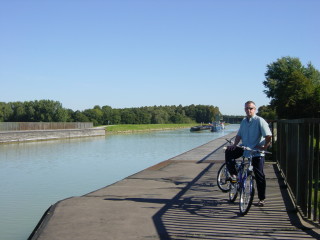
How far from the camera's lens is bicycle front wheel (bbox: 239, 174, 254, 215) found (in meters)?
6.10

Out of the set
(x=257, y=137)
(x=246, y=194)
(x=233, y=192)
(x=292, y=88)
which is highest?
(x=292, y=88)

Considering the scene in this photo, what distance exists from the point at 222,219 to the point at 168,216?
31.7 inches

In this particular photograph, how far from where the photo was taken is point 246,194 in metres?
6.30

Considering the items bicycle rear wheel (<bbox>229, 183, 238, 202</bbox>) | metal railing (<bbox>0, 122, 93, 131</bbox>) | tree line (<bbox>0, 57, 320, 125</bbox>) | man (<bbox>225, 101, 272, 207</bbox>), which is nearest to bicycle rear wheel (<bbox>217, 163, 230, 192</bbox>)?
bicycle rear wheel (<bbox>229, 183, 238, 202</bbox>)

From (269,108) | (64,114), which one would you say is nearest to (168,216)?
(269,108)

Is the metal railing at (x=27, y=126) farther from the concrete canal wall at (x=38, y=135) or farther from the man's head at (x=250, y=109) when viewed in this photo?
A: the man's head at (x=250, y=109)

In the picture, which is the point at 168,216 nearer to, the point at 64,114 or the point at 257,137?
the point at 257,137

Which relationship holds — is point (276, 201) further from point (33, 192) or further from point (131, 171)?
point (131, 171)

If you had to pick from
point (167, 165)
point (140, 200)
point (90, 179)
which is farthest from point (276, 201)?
point (90, 179)

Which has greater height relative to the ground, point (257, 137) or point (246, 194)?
point (257, 137)

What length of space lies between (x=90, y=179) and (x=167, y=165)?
142 inches

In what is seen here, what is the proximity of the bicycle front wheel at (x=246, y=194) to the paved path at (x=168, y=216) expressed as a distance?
141mm

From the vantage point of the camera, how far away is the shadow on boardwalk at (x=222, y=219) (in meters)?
5.14

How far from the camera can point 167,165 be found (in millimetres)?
14039
